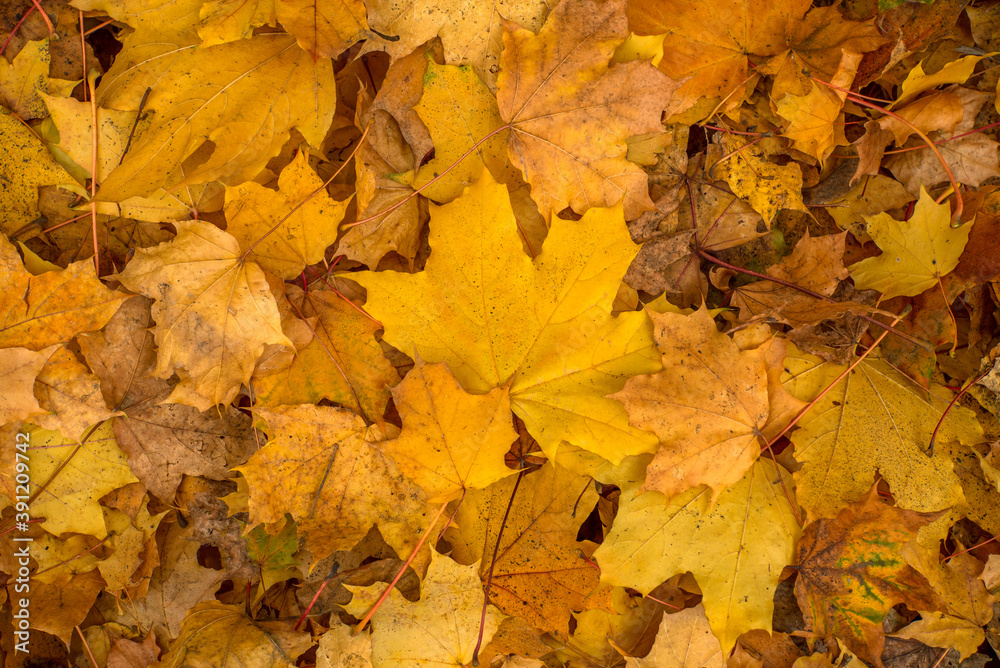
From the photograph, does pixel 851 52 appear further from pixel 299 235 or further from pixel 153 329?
pixel 153 329

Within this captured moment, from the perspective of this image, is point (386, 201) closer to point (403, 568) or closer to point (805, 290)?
point (403, 568)

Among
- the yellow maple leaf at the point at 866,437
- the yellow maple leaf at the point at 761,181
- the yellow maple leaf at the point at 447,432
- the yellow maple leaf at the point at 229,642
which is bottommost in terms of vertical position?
the yellow maple leaf at the point at 229,642

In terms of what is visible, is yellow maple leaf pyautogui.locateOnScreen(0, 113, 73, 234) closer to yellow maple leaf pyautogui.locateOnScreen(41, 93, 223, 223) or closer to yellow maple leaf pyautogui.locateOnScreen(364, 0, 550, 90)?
yellow maple leaf pyautogui.locateOnScreen(41, 93, 223, 223)

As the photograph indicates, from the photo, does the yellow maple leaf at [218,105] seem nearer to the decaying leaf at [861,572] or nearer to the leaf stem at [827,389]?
the leaf stem at [827,389]

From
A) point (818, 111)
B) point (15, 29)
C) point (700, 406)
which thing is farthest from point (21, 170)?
point (818, 111)

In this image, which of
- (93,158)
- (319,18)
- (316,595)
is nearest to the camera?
(319,18)

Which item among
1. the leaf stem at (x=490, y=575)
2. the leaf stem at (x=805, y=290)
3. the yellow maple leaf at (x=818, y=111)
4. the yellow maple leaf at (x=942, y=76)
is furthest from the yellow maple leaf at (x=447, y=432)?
the yellow maple leaf at (x=942, y=76)
